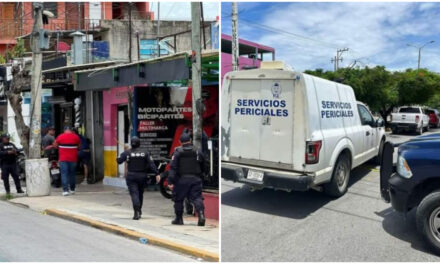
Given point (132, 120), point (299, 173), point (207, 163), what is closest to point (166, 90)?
point (132, 120)

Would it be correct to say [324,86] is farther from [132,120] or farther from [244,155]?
[132,120]

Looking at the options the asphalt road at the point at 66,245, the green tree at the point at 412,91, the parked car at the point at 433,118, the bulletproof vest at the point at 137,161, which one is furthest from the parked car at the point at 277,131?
the parked car at the point at 433,118

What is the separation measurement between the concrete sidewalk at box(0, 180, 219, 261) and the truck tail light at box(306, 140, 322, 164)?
1.86 metres

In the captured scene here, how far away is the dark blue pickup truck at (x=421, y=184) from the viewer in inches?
220

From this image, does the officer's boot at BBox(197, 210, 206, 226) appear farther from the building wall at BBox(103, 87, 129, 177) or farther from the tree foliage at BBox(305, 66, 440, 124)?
the tree foliage at BBox(305, 66, 440, 124)

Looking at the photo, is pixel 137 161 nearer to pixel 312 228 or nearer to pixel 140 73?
pixel 140 73

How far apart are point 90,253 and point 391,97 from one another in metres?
17.6

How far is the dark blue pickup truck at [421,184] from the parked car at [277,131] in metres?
1.26

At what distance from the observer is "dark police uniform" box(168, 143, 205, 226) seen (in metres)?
7.86

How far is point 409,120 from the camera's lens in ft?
75.9

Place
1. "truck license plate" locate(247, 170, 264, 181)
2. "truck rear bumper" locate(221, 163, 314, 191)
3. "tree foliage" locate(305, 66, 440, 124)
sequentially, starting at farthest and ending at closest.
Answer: "tree foliage" locate(305, 66, 440, 124) < "truck license plate" locate(247, 170, 264, 181) < "truck rear bumper" locate(221, 163, 314, 191)

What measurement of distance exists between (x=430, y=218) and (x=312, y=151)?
194 centimetres

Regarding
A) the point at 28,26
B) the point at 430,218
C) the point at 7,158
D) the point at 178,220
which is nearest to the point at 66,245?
the point at 178,220

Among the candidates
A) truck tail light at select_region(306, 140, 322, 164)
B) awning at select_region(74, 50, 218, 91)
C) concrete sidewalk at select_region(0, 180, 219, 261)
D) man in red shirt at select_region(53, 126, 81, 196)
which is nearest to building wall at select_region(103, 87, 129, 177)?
concrete sidewalk at select_region(0, 180, 219, 261)
